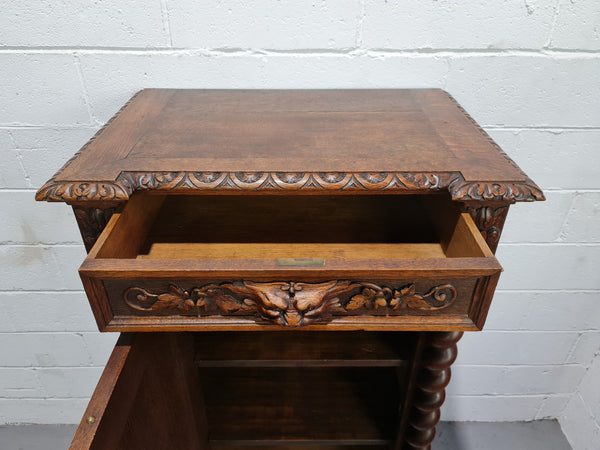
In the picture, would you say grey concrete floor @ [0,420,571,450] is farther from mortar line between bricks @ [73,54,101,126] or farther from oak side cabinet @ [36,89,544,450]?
mortar line between bricks @ [73,54,101,126]

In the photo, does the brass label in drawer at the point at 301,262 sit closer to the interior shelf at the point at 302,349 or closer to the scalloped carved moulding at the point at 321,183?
the scalloped carved moulding at the point at 321,183

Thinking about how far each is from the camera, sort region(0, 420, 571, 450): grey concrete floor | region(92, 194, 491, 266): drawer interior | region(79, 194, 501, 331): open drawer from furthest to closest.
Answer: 1. region(0, 420, 571, 450): grey concrete floor
2. region(92, 194, 491, 266): drawer interior
3. region(79, 194, 501, 331): open drawer

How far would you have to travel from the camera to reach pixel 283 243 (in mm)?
717

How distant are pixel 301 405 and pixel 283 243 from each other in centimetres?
54

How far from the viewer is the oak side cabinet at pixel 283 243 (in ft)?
1.75

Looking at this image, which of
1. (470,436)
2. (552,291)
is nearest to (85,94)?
(552,291)

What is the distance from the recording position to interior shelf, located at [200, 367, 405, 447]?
100 centimetres

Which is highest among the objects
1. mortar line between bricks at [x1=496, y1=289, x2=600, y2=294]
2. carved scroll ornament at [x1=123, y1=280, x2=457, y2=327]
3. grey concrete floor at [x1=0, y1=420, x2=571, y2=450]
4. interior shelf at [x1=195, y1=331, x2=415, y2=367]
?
carved scroll ornament at [x1=123, y1=280, x2=457, y2=327]

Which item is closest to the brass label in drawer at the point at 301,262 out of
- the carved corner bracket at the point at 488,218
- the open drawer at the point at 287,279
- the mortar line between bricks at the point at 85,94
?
the open drawer at the point at 287,279

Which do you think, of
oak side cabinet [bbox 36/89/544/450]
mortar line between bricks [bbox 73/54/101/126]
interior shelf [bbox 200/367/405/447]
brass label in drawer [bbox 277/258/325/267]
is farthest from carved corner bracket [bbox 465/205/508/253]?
mortar line between bricks [bbox 73/54/101/126]

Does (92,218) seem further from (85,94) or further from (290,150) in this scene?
(85,94)

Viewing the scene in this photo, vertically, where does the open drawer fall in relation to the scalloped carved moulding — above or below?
below

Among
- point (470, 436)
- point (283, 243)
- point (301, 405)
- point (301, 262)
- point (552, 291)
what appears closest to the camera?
point (301, 262)

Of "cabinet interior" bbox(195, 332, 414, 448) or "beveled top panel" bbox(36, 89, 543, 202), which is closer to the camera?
"beveled top panel" bbox(36, 89, 543, 202)
